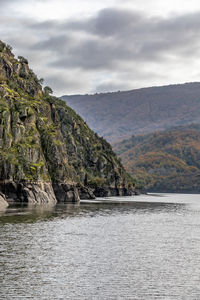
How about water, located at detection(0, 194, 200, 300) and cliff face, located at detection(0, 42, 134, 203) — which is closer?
water, located at detection(0, 194, 200, 300)

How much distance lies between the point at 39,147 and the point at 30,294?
445 feet

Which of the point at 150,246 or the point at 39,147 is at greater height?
the point at 39,147

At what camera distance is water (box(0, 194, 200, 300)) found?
129 ft

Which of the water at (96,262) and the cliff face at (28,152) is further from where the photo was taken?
the cliff face at (28,152)

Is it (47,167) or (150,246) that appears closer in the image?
(150,246)

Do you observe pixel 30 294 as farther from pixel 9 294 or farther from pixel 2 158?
pixel 2 158

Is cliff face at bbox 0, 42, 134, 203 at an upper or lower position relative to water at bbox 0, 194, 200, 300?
upper

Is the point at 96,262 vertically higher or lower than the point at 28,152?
lower

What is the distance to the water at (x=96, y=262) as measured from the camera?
129ft

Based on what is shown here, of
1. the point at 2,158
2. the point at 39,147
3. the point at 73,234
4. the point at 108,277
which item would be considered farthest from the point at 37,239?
the point at 39,147

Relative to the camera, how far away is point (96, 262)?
170ft

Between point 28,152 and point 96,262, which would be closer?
point 96,262

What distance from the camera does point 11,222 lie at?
286ft

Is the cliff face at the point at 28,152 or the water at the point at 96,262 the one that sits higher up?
the cliff face at the point at 28,152
